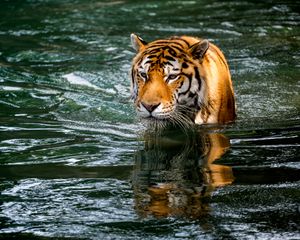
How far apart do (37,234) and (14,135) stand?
2.07m

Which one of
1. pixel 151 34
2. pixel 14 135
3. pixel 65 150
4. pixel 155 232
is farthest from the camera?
pixel 151 34

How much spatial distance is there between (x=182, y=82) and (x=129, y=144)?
567 millimetres

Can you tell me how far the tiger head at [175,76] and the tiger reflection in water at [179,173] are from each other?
0.20 metres

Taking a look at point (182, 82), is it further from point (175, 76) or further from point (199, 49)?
point (199, 49)

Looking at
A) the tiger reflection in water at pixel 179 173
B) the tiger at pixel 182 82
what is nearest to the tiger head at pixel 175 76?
the tiger at pixel 182 82

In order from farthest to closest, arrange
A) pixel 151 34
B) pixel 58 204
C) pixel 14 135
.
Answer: pixel 151 34 → pixel 14 135 → pixel 58 204

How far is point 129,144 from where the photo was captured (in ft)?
17.6

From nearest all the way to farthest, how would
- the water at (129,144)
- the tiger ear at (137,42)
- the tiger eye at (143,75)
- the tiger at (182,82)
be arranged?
the water at (129,144) < the tiger at (182,82) < the tiger eye at (143,75) < the tiger ear at (137,42)

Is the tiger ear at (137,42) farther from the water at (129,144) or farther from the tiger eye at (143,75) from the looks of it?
the water at (129,144)

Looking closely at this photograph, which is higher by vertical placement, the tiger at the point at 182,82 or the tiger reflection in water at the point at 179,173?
the tiger at the point at 182,82

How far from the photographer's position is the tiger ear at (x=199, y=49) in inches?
215

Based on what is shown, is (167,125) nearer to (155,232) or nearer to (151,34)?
(155,232)

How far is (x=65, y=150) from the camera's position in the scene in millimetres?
5273

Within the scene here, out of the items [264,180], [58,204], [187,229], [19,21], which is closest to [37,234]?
[58,204]
